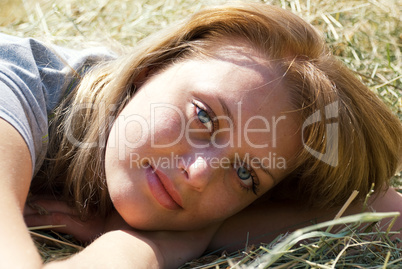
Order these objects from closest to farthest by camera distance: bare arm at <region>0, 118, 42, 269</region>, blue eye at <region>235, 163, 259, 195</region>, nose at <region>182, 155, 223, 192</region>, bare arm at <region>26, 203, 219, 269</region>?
bare arm at <region>0, 118, 42, 269</region>, bare arm at <region>26, 203, 219, 269</region>, nose at <region>182, 155, 223, 192</region>, blue eye at <region>235, 163, 259, 195</region>

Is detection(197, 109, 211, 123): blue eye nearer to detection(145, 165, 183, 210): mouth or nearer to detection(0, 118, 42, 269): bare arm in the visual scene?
detection(145, 165, 183, 210): mouth

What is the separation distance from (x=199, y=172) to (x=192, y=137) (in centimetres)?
12

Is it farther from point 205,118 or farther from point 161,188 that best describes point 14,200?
point 205,118

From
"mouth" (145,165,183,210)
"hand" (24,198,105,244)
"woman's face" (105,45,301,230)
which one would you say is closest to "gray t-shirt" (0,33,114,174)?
"hand" (24,198,105,244)

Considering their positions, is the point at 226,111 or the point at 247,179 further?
the point at 247,179

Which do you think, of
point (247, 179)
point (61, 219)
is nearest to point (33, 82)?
point (61, 219)

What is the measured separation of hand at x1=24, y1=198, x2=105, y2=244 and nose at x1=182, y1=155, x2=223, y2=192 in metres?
0.42

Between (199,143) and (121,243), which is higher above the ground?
(199,143)

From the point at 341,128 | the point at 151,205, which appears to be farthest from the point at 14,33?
the point at 341,128

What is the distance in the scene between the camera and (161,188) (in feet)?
5.24

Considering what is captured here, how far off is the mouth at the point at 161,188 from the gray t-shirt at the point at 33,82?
35cm

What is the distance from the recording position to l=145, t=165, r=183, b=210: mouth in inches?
62.6

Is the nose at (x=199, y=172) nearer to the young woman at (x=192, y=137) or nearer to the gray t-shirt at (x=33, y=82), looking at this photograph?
the young woman at (x=192, y=137)

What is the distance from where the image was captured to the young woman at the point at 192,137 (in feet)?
5.22
